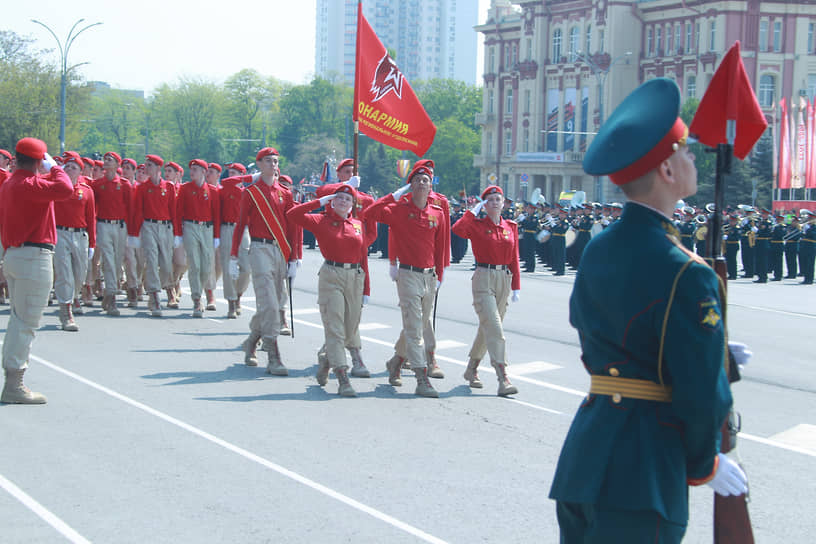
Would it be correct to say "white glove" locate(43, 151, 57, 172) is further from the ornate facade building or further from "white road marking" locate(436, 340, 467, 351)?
the ornate facade building

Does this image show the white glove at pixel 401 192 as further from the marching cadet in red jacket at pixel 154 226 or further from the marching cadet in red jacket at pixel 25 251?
the marching cadet in red jacket at pixel 154 226

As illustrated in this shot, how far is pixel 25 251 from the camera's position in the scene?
27.3ft

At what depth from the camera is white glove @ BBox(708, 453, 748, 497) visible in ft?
10.2

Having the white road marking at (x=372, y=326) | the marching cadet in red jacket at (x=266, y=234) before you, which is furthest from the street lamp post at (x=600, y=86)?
the marching cadet in red jacket at (x=266, y=234)

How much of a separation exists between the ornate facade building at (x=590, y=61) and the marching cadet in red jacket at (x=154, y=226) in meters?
52.4

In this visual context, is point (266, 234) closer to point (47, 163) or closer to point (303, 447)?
point (47, 163)

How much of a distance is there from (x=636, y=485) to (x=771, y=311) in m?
15.8

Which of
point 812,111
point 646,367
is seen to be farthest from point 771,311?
point 812,111

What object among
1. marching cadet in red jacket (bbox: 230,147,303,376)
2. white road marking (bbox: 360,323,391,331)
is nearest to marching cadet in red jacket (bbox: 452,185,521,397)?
marching cadet in red jacket (bbox: 230,147,303,376)

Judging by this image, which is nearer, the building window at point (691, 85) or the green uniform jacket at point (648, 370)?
the green uniform jacket at point (648, 370)

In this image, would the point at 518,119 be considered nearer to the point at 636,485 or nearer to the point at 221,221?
the point at 221,221

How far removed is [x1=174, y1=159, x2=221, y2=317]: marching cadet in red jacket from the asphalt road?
2246mm

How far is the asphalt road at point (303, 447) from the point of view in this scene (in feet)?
18.2

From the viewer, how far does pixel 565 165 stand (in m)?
87.4
